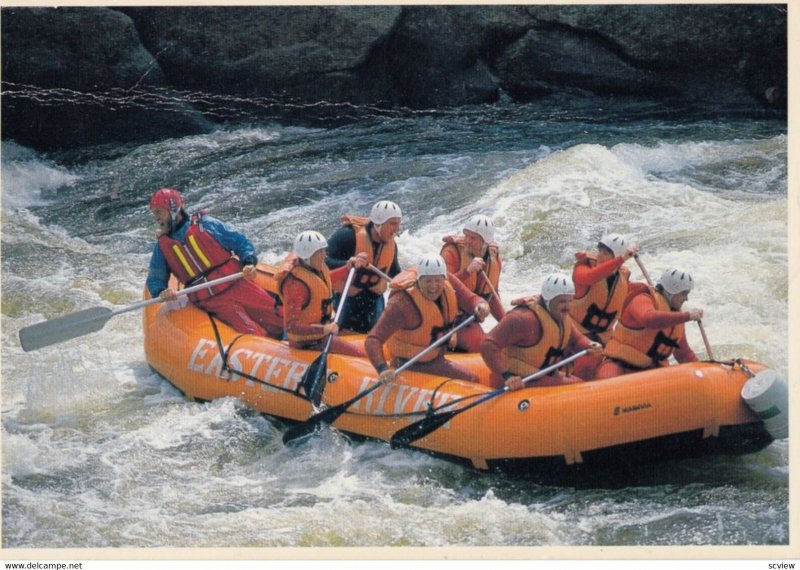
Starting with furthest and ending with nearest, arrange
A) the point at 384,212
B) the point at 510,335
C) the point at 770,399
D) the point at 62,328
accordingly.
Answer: the point at 62,328
the point at 384,212
the point at 510,335
the point at 770,399

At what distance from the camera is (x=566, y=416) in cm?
589

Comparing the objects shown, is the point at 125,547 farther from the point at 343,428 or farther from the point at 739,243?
the point at 739,243

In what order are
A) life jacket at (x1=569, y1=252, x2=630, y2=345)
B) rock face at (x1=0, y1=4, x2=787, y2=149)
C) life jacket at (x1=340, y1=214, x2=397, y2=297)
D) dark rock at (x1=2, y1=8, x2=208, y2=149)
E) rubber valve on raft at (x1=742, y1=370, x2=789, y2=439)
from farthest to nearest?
rock face at (x1=0, y1=4, x2=787, y2=149), dark rock at (x1=2, y1=8, x2=208, y2=149), life jacket at (x1=340, y1=214, x2=397, y2=297), life jacket at (x1=569, y1=252, x2=630, y2=345), rubber valve on raft at (x1=742, y1=370, x2=789, y2=439)

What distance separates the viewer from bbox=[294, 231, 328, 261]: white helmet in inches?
264

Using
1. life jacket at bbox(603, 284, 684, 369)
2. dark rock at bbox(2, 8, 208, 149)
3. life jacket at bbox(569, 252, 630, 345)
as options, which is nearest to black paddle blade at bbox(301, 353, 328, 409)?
life jacket at bbox(569, 252, 630, 345)

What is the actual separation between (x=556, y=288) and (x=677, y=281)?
2.16 ft

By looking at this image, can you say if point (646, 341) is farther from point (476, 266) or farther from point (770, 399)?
point (476, 266)

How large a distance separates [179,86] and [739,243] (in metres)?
6.44

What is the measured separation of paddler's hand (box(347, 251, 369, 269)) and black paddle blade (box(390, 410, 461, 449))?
46.7 inches

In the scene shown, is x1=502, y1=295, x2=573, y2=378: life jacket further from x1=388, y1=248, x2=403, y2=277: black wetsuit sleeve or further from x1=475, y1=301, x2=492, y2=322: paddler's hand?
x1=388, y1=248, x2=403, y2=277: black wetsuit sleeve

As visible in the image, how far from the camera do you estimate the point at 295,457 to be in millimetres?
6613

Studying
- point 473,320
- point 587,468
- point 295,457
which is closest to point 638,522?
point 587,468

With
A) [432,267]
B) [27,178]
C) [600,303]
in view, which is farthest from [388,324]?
[27,178]

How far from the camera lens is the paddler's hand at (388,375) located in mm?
6312
